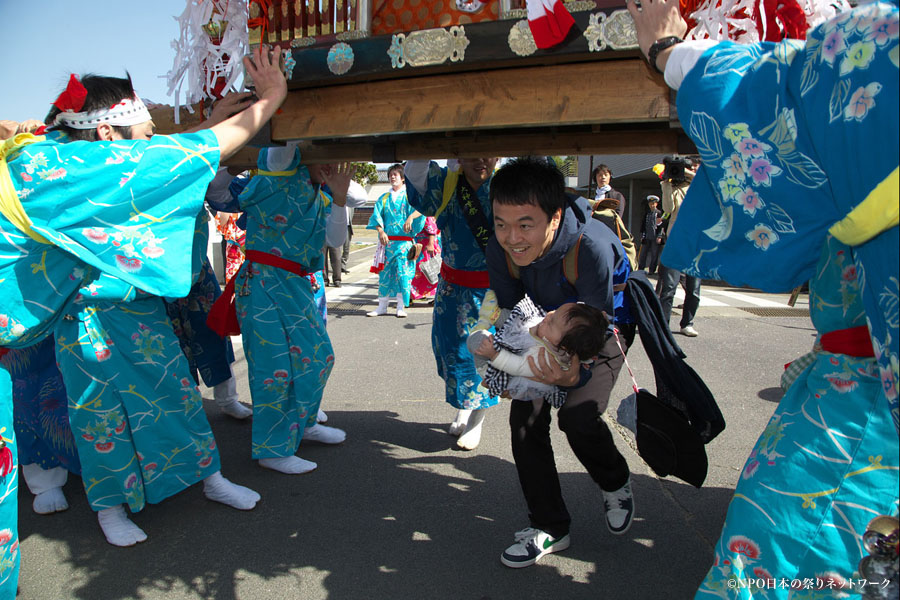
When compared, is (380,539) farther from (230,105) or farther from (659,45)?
(659,45)

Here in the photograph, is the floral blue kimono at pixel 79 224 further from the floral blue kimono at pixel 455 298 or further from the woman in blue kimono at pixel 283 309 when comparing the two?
the floral blue kimono at pixel 455 298

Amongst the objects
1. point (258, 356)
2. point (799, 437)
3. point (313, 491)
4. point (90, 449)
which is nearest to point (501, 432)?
point (313, 491)

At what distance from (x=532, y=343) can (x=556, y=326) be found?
0.11 meters

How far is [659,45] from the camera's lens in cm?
144

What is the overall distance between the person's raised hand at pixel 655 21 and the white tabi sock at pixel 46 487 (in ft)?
10.3

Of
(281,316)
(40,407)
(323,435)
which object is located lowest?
(323,435)

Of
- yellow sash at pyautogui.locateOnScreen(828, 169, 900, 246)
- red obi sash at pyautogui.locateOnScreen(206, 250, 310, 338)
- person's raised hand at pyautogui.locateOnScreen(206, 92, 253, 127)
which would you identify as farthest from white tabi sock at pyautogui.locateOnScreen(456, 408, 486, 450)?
yellow sash at pyautogui.locateOnScreen(828, 169, 900, 246)

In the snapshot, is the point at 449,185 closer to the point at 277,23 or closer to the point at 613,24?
the point at 277,23

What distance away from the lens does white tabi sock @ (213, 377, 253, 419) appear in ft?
12.8

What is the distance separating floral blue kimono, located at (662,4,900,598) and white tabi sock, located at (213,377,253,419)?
3.28m

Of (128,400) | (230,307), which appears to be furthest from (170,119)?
(128,400)

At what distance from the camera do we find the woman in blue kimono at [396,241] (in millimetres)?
8016

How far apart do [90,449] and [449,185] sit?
2.09 metres

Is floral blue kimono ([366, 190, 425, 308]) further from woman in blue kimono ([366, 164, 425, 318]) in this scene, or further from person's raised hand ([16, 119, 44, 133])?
person's raised hand ([16, 119, 44, 133])
